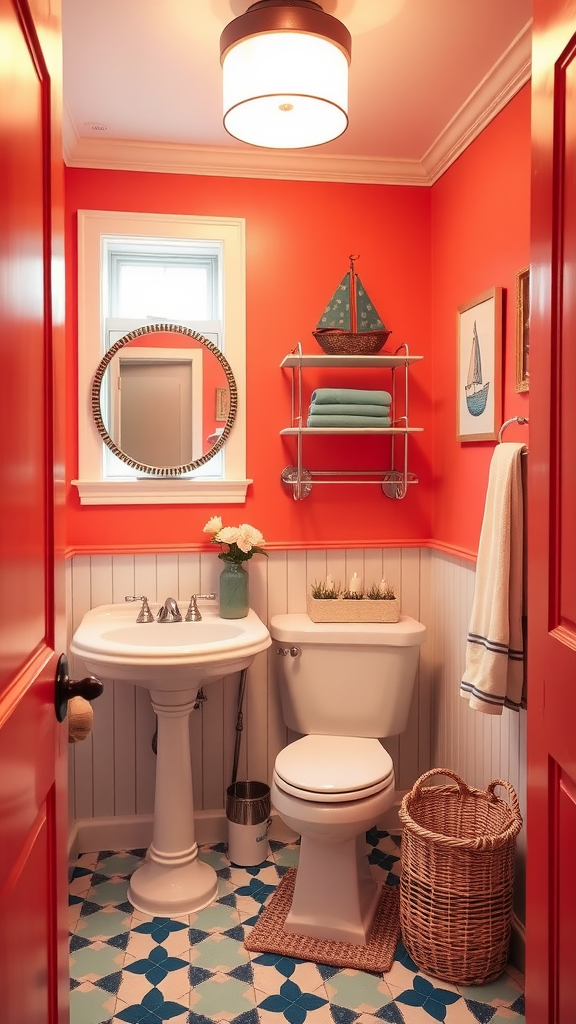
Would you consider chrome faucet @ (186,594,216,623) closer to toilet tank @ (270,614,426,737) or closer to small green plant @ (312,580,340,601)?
toilet tank @ (270,614,426,737)

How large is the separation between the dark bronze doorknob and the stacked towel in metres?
1.73

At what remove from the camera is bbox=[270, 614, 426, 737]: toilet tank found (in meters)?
2.62

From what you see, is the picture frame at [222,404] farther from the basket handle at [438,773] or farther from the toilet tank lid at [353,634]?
the basket handle at [438,773]

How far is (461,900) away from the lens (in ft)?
6.64

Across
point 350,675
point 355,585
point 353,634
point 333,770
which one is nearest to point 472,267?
point 355,585

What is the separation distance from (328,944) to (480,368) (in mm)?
1772

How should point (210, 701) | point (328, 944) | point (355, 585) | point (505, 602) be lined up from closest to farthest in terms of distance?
point (505, 602)
point (328, 944)
point (355, 585)
point (210, 701)

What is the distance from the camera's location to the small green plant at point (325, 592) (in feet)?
8.99

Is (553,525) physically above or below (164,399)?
below

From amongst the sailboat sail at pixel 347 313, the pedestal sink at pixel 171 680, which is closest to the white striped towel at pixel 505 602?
the pedestal sink at pixel 171 680

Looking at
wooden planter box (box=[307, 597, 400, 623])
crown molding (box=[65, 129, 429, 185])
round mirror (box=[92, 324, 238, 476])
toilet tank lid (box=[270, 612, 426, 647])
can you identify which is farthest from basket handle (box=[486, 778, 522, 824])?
crown molding (box=[65, 129, 429, 185])

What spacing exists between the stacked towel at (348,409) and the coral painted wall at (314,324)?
0.62 ft

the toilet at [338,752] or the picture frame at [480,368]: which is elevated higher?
the picture frame at [480,368]

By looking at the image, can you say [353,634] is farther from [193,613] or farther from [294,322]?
[294,322]
